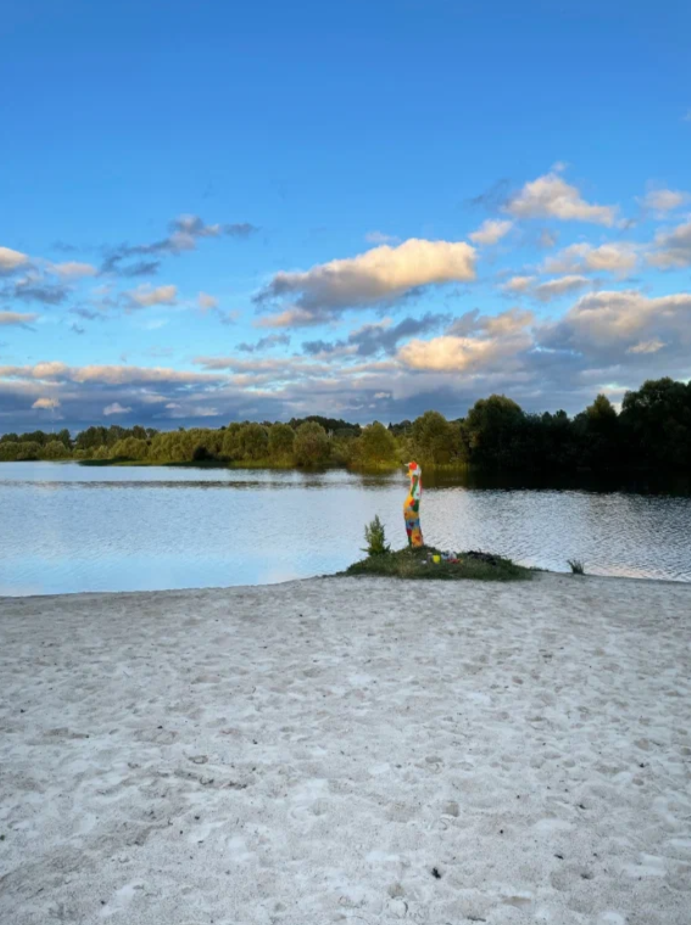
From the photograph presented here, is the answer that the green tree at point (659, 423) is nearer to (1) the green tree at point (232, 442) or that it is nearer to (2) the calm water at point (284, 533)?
(2) the calm water at point (284, 533)

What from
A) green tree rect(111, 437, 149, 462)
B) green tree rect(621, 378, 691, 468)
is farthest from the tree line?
green tree rect(111, 437, 149, 462)

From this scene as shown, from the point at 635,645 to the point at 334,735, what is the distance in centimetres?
525

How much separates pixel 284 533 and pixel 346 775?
2493 centimetres

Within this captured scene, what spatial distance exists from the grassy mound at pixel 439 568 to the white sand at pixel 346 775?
15.2 feet

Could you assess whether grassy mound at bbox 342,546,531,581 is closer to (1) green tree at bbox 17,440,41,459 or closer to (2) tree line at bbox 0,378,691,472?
(2) tree line at bbox 0,378,691,472

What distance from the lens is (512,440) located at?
87.1 meters

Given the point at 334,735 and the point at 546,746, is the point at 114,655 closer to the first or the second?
the point at 334,735

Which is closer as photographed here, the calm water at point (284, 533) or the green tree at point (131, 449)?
the calm water at point (284, 533)

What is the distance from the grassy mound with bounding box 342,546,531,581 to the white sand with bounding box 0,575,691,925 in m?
4.64

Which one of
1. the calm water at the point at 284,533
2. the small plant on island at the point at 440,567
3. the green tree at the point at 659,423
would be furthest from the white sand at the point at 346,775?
the green tree at the point at 659,423

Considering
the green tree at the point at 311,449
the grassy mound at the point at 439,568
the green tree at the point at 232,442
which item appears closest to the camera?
the grassy mound at the point at 439,568

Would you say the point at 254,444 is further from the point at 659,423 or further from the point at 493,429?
the point at 659,423

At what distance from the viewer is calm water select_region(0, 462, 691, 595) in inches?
840

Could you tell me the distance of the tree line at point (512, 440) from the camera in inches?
3150
